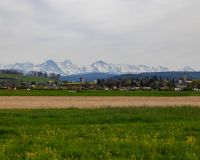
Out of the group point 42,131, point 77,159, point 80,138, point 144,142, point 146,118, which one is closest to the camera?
point 77,159

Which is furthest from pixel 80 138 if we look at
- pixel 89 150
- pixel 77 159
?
pixel 77 159

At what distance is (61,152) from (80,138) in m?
3.08

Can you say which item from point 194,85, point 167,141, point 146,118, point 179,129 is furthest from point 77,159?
point 194,85

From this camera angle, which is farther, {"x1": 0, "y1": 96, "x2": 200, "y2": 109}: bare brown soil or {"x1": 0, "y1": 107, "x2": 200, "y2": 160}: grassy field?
{"x1": 0, "y1": 96, "x2": 200, "y2": 109}: bare brown soil

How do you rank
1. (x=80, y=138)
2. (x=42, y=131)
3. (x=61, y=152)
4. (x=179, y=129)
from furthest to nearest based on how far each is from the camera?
1. (x=179, y=129)
2. (x=42, y=131)
3. (x=80, y=138)
4. (x=61, y=152)

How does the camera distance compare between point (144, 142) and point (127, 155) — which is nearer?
point (127, 155)

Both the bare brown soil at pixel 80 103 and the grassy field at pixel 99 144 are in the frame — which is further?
the bare brown soil at pixel 80 103

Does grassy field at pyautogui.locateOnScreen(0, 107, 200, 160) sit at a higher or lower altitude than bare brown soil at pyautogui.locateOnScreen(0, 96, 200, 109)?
higher

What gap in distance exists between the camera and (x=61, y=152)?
A: 14.4 metres

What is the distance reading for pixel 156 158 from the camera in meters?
13.8

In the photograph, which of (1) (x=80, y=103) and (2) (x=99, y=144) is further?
(1) (x=80, y=103)

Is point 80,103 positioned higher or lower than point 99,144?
lower

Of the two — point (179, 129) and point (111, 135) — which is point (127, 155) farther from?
point (179, 129)

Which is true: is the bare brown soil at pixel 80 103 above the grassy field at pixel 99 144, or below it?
below
